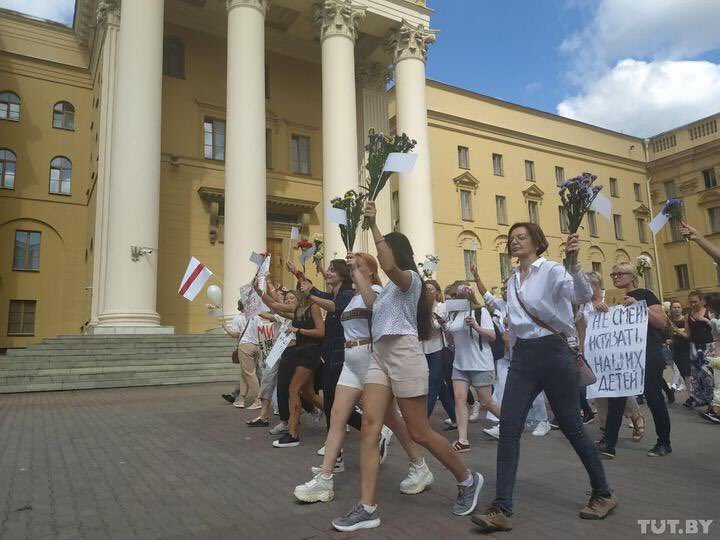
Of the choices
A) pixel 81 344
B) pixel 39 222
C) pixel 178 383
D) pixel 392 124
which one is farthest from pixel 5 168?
pixel 392 124

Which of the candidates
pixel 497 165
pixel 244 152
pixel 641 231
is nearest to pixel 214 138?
pixel 244 152

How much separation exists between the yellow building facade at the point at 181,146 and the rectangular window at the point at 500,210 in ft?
13.4

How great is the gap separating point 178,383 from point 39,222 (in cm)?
1597

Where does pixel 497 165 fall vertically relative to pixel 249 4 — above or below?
below

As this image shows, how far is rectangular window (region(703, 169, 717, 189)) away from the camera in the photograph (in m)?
42.1

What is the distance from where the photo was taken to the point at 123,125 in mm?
19141

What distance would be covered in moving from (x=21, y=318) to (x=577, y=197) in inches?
1101

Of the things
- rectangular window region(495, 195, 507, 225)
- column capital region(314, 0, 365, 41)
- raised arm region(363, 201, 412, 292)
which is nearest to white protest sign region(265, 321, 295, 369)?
raised arm region(363, 201, 412, 292)

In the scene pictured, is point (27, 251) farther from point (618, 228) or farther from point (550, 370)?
point (618, 228)

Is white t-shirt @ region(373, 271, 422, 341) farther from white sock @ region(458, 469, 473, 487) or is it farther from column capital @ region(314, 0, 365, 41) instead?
column capital @ region(314, 0, 365, 41)

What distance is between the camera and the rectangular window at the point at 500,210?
3706 centimetres

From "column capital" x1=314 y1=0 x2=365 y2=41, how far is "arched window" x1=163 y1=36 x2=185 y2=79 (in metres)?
6.84

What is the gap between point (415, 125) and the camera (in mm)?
25562

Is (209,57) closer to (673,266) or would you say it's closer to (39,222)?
(39,222)
